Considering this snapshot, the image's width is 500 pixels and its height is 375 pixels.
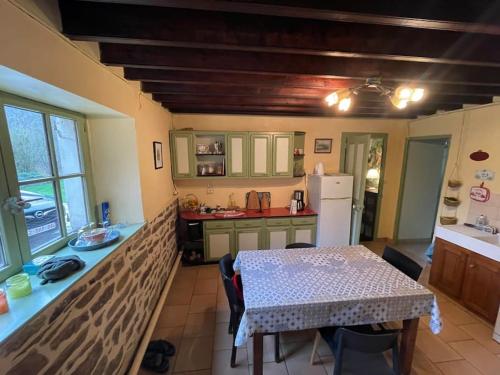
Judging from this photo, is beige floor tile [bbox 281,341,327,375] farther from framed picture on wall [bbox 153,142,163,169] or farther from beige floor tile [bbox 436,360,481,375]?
framed picture on wall [bbox 153,142,163,169]

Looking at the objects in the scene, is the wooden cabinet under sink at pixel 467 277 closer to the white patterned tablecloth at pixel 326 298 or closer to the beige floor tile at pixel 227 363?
the white patterned tablecloth at pixel 326 298

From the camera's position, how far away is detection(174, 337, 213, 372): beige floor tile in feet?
6.10

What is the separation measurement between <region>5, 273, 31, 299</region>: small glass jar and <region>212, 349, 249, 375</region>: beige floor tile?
4.87 ft

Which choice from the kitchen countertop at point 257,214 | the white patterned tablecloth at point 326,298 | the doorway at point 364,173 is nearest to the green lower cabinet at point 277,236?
the kitchen countertop at point 257,214

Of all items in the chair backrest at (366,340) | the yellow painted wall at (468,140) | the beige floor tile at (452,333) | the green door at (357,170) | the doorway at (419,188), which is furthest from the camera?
the doorway at (419,188)

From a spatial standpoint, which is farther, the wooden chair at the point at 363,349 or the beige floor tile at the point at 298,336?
the beige floor tile at the point at 298,336

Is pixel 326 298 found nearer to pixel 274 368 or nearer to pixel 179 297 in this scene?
pixel 274 368

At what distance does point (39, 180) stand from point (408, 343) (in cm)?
282

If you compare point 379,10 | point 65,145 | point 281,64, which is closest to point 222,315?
point 65,145

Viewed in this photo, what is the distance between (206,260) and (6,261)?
2.55 m

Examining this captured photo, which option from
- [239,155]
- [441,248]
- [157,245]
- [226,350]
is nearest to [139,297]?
[157,245]

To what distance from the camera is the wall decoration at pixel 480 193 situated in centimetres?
282

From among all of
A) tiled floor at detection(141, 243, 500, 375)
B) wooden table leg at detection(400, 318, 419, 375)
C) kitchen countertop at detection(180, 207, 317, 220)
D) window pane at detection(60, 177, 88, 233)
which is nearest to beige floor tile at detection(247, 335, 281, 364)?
tiled floor at detection(141, 243, 500, 375)

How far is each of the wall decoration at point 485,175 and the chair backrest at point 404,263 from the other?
6.00ft
